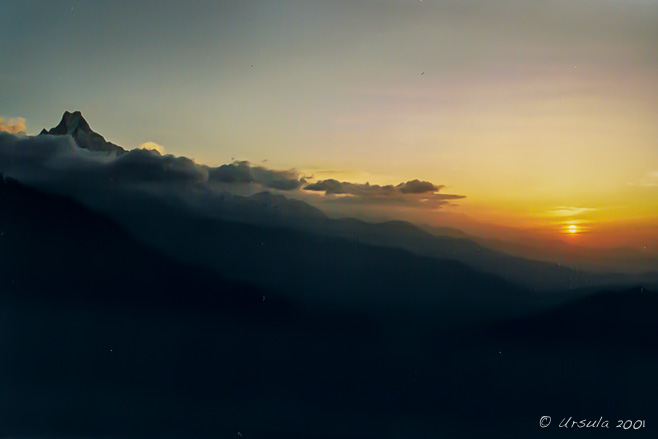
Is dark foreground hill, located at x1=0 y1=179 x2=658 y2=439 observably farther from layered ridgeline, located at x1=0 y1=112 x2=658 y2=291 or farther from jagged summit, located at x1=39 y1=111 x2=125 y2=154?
jagged summit, located at x1=39 y1=111 x2=125 y2=154

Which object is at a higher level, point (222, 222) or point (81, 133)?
point (81, 133)

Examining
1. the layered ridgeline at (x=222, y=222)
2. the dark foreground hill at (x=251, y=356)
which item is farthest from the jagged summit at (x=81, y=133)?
the dark foreground hill at (x=251, y=356)

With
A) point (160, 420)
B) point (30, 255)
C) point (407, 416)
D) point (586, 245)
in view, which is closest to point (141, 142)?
point (30, 255)

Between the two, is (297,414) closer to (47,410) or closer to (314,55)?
(47,410)

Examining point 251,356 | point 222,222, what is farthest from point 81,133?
point 251,356

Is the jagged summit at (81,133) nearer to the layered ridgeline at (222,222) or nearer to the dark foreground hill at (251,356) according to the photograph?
the layered ridgeline at (222,222)

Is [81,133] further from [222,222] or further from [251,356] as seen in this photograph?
[251,356]
